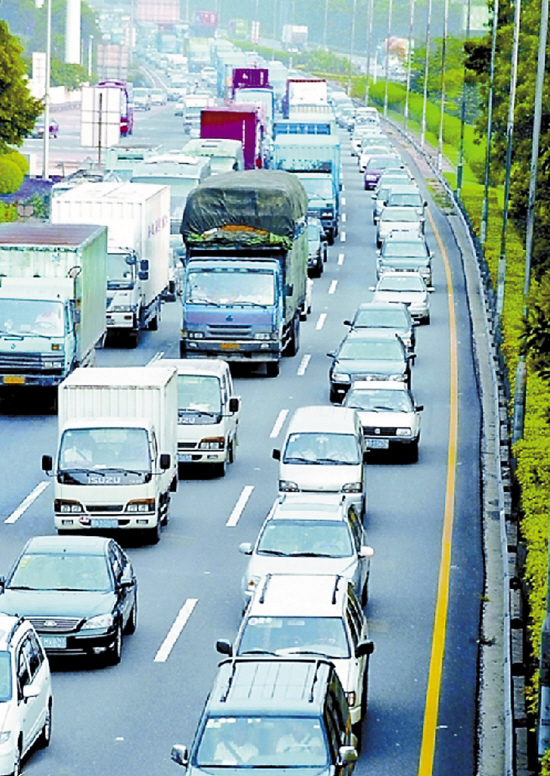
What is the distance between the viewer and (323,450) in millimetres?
33344

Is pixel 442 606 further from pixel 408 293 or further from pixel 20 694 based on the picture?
pixel 408 293

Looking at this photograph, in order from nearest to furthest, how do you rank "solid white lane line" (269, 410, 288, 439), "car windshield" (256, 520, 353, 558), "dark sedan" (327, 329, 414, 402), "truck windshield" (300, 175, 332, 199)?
"car windshield" (256, 520, 353, 558)
"solid white lane line" (269, 410, 288, 439)
"dark sedan" (327, 329, 414, 402)
"truck windshield" (300, 175, 332, 199)

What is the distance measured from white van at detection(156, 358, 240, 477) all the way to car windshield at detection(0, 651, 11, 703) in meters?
16.8

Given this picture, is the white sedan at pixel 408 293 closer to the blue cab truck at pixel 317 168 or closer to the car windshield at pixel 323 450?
Answer: the blue cab truck at pixel 317 168

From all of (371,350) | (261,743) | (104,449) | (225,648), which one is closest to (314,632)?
(225,648)

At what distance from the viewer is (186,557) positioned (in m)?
30.4

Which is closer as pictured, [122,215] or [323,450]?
[323,450]

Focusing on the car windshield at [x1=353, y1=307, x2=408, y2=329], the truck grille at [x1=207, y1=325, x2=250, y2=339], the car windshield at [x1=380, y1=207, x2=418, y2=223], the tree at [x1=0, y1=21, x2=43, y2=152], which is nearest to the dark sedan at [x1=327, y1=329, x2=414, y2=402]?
the truck grille at [x1=207, y1=325, x2=250, y2=339]

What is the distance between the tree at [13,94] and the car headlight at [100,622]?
2060 inches

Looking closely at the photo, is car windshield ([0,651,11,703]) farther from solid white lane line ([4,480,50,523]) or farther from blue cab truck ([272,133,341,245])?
blue cab truck ([272,133,341,245])

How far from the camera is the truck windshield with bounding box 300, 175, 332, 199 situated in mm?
72438

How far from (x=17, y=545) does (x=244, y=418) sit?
1213 centimetres

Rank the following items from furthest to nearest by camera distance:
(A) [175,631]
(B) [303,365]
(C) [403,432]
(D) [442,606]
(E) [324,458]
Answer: (B) [303,365] → (C) [403,432] → (E) [324,458] → (D) [442,606] → (A) [175,631]

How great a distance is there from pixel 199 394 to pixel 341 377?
669 cm
